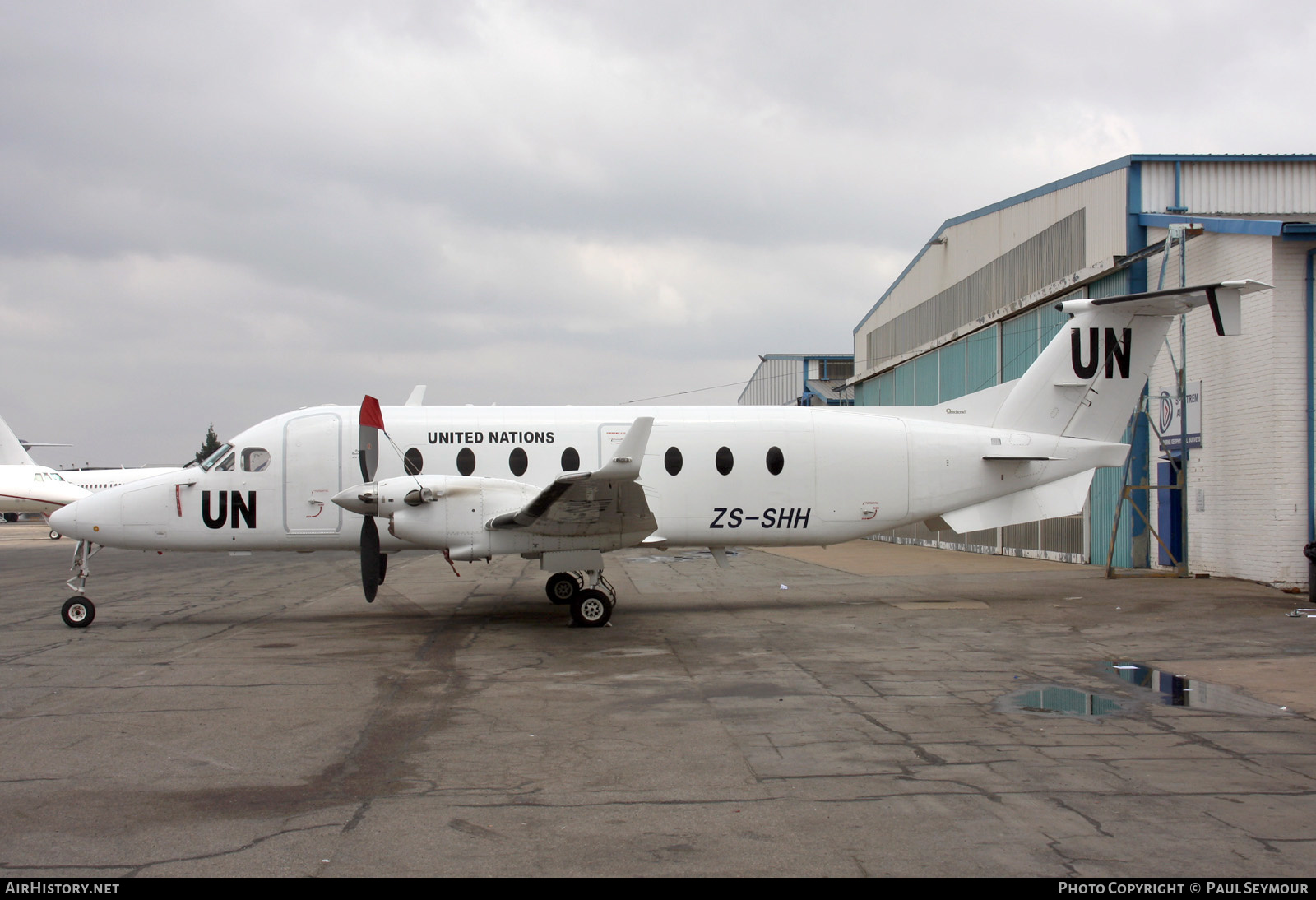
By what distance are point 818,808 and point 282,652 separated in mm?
8206

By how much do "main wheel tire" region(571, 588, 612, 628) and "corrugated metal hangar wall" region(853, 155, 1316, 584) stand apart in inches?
479

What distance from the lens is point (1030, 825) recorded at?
4926 millimetres

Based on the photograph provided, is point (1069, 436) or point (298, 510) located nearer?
point (298, 510)

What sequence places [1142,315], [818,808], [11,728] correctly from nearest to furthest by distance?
[818,808] < [11,728] < [1142,315]

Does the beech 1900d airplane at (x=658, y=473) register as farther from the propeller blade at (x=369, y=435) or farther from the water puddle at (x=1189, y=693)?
the water puddle at (x=1189, y=693)

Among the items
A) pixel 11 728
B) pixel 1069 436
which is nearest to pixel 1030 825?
pixel 11 728

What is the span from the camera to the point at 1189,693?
328 inches

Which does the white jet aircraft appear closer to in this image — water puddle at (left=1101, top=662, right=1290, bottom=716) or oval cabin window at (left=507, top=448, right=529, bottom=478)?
oval cabin window at (left=507, top=448, right=529, bottom=478)

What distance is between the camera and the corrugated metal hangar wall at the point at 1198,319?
631 inches

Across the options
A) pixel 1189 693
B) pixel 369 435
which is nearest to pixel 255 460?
pixel 369 435

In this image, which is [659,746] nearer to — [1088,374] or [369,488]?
[369,488]

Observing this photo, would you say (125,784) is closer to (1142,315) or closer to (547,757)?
(547,757)

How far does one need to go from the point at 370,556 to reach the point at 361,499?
0.81 m

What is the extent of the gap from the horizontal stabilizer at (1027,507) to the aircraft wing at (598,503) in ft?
18.4
